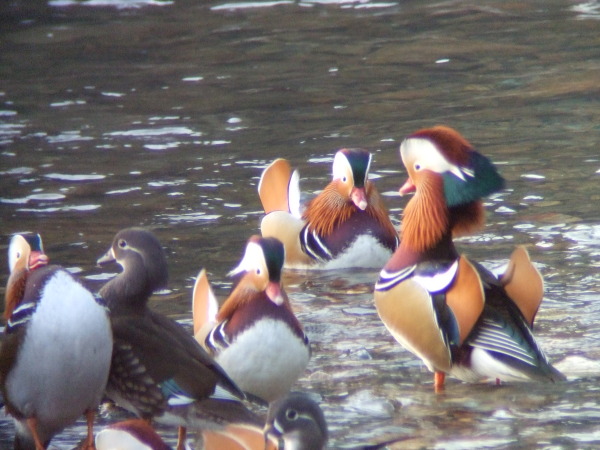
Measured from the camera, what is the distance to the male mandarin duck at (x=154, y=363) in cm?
441

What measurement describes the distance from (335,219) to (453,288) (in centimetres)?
250

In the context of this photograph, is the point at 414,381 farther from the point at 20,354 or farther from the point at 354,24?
the point at 354,24

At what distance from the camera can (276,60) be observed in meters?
12.8

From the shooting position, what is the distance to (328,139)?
9648 mm

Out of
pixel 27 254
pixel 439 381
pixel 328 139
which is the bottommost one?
pixel 328 139

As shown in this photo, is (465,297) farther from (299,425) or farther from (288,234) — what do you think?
(288,234)

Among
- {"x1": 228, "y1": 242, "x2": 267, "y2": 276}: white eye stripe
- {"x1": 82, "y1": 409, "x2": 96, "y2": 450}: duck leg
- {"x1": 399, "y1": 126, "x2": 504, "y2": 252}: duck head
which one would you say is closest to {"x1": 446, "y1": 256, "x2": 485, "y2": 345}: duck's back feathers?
{"x1": 399, "y1": 126, "x2": 504, "y2": 252}: duck head

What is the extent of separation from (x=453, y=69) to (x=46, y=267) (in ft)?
25.6

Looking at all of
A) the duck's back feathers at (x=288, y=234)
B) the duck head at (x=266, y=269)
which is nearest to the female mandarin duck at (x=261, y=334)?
the duck head at (x=266, y=269)

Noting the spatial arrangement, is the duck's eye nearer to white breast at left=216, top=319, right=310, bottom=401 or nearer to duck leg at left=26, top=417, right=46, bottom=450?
white breast at left=216, top=319, right=310, bottom=401

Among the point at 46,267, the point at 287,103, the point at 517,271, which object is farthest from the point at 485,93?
the point at 46,267

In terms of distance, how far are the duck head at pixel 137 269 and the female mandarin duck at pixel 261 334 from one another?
0.34 metres

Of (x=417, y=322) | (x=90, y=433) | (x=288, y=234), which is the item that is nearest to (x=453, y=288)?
(x=417, y=322)

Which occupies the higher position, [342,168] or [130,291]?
[130,291]
